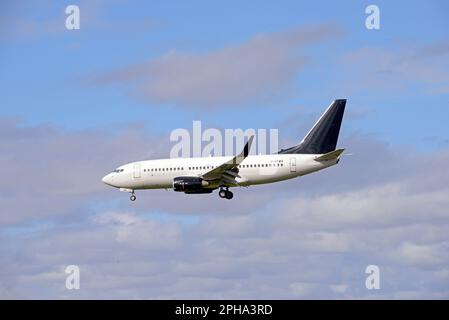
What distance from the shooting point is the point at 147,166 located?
379 feet

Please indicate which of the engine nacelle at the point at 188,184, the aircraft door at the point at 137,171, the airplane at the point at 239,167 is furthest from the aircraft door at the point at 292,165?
the aircraft door at the point at 137,171

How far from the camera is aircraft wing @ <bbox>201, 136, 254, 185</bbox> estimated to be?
107812 millimetres

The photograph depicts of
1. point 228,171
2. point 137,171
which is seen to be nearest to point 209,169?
point 228,171

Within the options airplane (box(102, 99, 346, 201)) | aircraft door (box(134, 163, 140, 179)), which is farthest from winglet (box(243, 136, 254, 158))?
aircraft door (box(134, 163, 140, 179))

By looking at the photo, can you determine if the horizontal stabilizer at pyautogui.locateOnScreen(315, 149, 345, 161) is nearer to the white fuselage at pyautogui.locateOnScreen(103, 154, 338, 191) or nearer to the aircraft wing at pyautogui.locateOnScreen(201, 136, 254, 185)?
the white fuselage at pyautogui.locateOnScreen(103, 154, 338, 191)

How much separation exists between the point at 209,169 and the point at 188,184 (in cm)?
319

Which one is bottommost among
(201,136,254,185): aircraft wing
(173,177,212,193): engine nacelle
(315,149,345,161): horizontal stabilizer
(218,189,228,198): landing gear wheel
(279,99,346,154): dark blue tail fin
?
(218,189,228,198): landing gear wheel

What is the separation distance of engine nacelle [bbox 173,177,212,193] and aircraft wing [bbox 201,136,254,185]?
2.35ft

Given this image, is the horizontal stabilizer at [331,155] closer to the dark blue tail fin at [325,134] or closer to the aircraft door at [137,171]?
the dark blue tail fin at [325,134]
